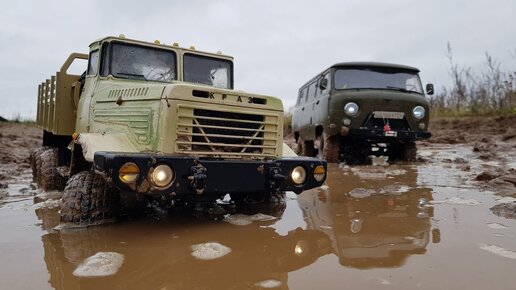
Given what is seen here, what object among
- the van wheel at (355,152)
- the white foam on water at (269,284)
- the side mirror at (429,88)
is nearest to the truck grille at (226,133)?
the white foam on water at (269,284)

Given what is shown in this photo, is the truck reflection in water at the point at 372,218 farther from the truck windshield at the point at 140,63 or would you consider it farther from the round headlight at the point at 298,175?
the truck windshield at the point at 140,63

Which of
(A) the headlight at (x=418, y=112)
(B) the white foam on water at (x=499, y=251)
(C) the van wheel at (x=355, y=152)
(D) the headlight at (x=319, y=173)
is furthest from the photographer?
(C) the van wheel at (x=355, y=152)

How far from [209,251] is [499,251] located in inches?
77.0

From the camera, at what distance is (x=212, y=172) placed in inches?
142

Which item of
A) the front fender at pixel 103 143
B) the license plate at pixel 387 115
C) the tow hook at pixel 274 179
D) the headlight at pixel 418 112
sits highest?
the headlight at pixel 418 112

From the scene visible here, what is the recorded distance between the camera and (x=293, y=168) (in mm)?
4094

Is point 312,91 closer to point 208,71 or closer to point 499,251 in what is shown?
point 208,71

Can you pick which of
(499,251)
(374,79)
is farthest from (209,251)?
(374,79)

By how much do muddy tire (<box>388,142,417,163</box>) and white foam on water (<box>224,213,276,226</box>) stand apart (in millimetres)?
5633

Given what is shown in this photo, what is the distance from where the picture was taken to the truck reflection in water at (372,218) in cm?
297

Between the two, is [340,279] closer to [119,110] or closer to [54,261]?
[54,261]

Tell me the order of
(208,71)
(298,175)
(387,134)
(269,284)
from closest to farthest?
(269,284) < (298,175) < (208,71) < (387,134)

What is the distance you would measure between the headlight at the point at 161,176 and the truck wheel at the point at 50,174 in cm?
306

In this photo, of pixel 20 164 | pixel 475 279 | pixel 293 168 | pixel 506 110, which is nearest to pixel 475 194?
pixel 293 168
